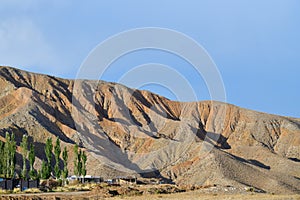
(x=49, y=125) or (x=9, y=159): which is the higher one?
(x=49, y=125)

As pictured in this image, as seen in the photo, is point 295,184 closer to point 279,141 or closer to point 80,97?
point 279,141

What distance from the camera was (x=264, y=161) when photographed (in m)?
123

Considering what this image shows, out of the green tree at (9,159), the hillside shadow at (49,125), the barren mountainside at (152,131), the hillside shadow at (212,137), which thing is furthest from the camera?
the hillside shadow at (212,137)

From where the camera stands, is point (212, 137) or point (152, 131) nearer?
point (152, 131)

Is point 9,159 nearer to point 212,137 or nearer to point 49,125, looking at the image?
point 49,125

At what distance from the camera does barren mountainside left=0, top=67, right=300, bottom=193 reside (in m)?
102

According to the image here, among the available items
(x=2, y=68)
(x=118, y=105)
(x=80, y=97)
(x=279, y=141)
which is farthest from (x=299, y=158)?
(x=2, y=68)

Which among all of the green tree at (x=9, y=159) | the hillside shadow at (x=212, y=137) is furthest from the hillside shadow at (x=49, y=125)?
the green tree at (x=9, y=159)

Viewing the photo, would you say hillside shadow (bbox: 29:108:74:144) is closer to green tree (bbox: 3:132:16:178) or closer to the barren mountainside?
the barren mountainside

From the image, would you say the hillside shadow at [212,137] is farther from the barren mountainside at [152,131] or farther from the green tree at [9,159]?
the green tree at [9,159]

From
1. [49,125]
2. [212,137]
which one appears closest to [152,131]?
[212,137]

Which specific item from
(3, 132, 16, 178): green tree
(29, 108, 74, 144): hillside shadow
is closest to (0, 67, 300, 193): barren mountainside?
(29, 108, 74, 144): hillside shadow

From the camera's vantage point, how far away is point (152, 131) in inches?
5856

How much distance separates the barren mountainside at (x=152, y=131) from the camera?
336ft
